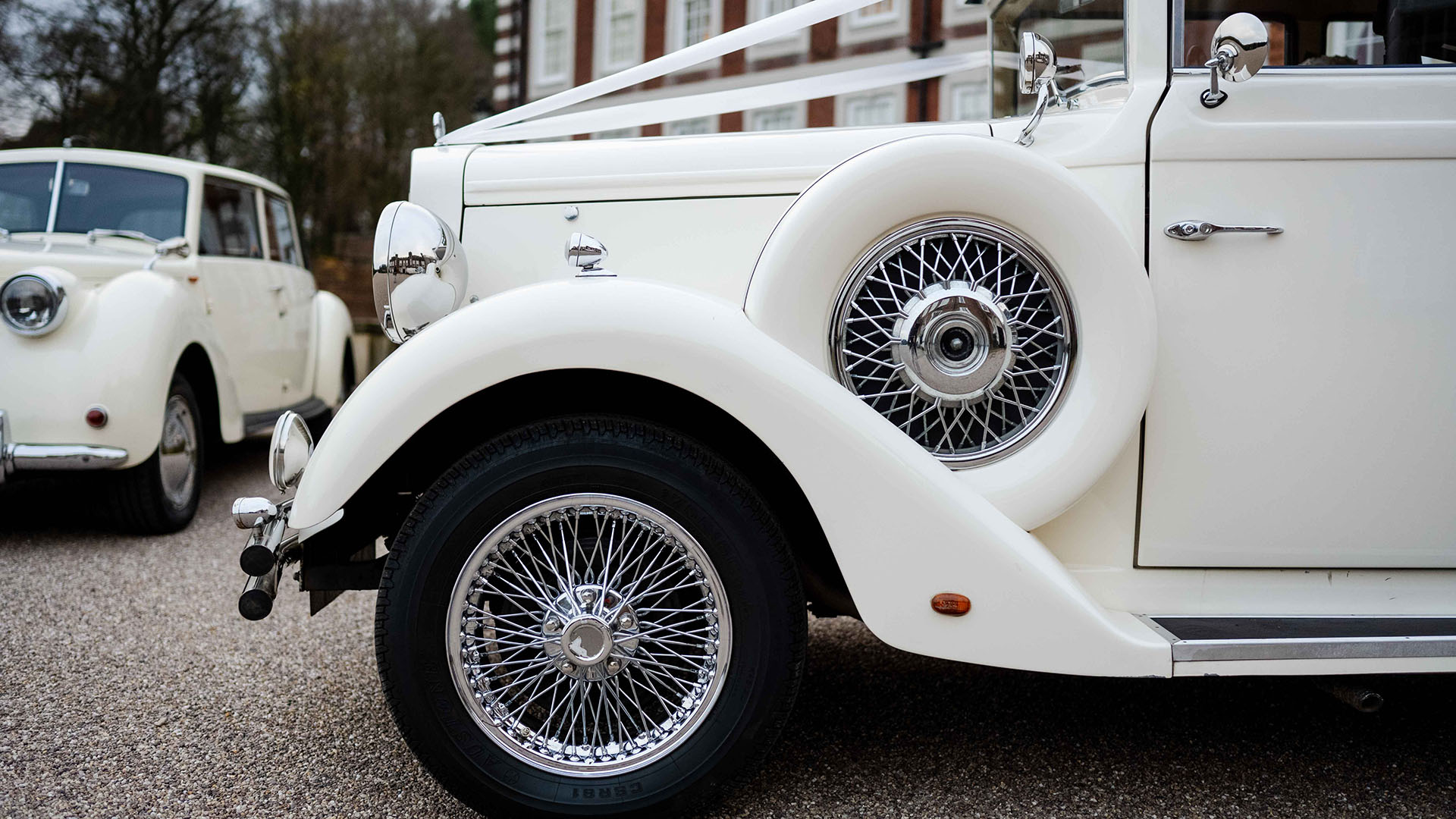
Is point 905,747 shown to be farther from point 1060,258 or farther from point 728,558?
point 1060,258

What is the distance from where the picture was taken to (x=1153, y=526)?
7.14 ft

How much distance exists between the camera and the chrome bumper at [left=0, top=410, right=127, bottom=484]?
164 inches

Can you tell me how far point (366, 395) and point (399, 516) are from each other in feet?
1.66

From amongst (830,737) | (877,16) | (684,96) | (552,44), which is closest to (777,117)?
(877,16)

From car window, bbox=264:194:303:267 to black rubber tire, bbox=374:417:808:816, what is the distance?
5.45 meters

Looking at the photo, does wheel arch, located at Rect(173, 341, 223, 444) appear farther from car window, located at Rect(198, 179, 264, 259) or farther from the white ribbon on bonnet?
the white ribbon on bonnet

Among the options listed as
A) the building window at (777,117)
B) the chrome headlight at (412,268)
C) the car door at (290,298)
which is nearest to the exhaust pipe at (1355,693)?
the chrome headlight at (412,268)

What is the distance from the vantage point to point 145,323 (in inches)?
177

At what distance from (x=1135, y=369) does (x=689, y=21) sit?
62.8ft

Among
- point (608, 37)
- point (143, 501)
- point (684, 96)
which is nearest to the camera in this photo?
point (684, 96)

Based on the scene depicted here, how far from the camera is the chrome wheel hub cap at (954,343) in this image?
6.80 ft

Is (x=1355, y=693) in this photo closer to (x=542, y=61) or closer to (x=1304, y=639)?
(x=1304, y=639)

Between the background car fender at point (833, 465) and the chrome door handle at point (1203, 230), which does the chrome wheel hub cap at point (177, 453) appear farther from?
the chrome door handle at point (1203, 230)

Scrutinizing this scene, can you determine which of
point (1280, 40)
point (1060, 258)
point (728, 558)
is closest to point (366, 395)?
point (728, 558)
